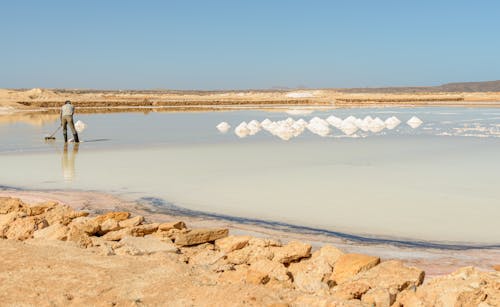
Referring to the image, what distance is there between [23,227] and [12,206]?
33.8 inches

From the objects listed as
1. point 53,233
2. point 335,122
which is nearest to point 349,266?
point 53,233

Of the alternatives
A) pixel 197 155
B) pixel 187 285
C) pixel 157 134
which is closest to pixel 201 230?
pixel 187 285

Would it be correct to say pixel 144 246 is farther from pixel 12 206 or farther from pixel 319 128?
pixel 319 128

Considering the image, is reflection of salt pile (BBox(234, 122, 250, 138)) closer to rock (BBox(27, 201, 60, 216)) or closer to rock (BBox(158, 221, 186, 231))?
rock (BBox(27, 201, 60, 216))

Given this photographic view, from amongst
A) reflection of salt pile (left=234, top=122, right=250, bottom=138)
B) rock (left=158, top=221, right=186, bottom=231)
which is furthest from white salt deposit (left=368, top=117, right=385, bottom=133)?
rock (left=158, top=221, right=186, bottom=231)

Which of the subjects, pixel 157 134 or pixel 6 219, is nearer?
pixel 6 219

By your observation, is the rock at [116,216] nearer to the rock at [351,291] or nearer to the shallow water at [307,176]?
the shallow water at [307,176]

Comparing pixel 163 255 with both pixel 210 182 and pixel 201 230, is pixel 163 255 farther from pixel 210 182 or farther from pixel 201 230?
pixel 210 182

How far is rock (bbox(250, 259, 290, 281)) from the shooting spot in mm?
3539

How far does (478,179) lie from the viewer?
278 inches

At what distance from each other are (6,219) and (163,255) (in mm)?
1592

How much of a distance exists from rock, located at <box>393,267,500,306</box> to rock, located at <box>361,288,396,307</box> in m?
0.04

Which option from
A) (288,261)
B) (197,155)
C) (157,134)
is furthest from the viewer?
(157,134)

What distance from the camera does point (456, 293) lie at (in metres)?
2.99
